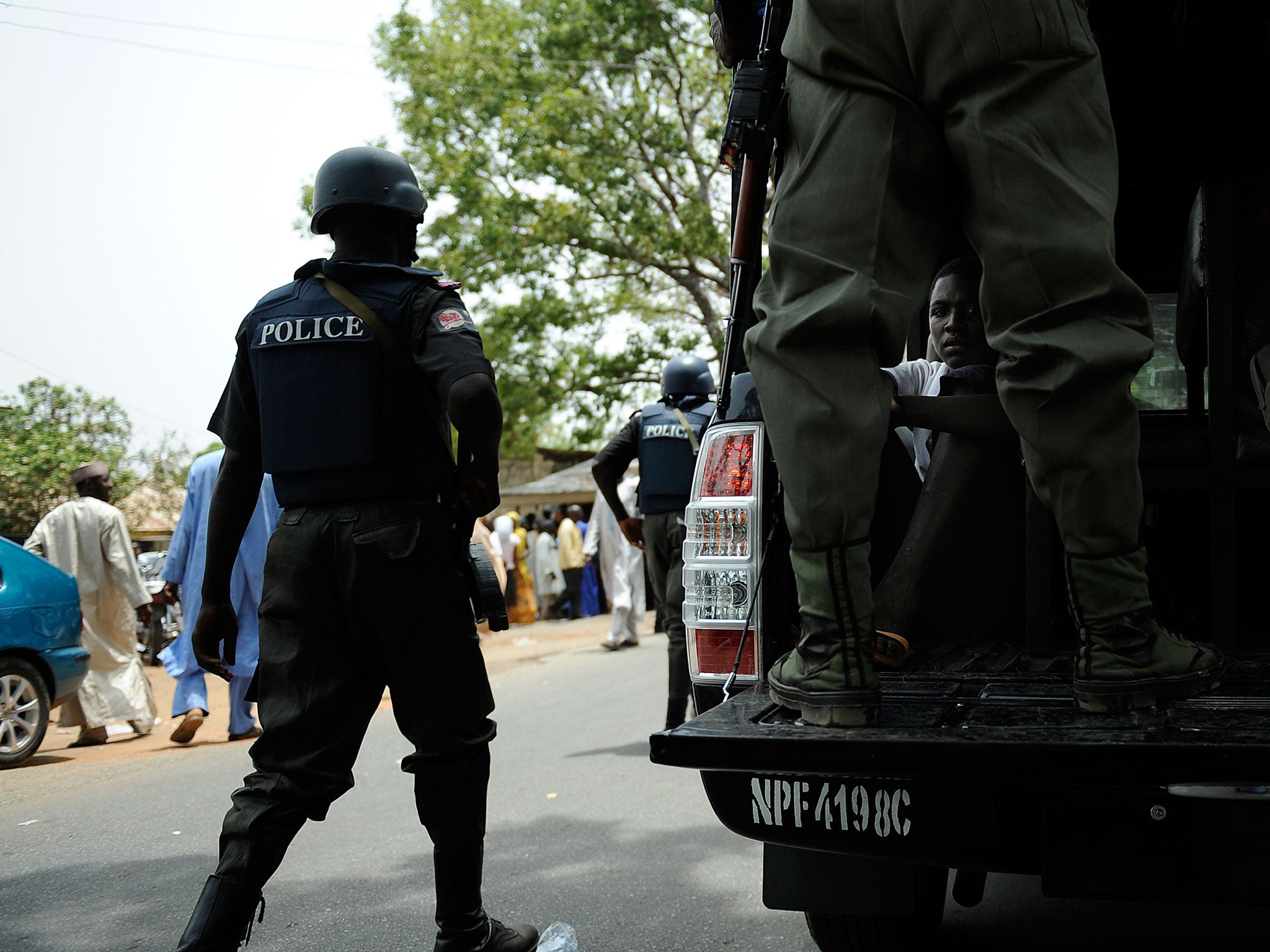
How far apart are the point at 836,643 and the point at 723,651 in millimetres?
649

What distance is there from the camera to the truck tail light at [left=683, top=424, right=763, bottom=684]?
9.59 ft

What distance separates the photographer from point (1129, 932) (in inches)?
142

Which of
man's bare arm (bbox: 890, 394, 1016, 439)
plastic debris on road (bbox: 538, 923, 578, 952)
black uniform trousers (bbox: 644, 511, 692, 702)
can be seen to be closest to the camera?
man's bare arm (bbox: 890, 394, 1016, 439)

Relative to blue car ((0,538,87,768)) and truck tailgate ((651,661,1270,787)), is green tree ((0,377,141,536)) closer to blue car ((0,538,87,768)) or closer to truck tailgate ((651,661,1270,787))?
blue car ((0,538,87,768))

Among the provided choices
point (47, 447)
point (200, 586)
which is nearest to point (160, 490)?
point (47, 447)

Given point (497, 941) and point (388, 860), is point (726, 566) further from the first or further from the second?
point (388, 860)

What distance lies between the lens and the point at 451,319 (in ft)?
10.0

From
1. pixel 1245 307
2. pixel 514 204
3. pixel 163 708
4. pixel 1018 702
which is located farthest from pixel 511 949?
pixel 514 204

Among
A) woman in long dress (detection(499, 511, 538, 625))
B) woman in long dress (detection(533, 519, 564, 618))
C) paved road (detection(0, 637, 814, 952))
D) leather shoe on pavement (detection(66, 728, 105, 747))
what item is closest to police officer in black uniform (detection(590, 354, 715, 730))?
paved road (detection(0, 637, 814, 952))

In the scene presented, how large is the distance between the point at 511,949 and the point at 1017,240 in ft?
6.77

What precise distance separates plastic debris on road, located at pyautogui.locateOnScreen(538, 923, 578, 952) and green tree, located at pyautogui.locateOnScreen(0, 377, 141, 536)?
17195 mm

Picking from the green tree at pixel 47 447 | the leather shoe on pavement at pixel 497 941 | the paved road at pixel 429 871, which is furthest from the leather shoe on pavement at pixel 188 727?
the green tree at pixel 47 447

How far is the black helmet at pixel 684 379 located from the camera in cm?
717

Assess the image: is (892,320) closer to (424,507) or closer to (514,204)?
(424,507)
